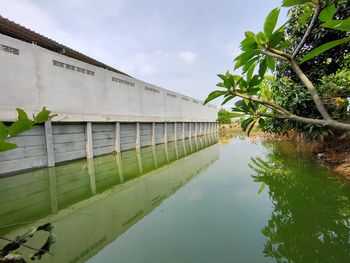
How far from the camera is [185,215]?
3062 millimetres

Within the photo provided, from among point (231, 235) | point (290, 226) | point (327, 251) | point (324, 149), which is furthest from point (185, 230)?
point (324, 149)

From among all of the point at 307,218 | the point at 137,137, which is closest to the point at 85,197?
the point at 307,218

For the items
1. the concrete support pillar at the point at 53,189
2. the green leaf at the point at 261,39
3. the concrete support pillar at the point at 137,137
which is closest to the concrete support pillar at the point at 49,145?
the concrete support pillar at the point at 53,189

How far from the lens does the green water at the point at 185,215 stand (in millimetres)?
2166

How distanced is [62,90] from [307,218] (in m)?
6.42

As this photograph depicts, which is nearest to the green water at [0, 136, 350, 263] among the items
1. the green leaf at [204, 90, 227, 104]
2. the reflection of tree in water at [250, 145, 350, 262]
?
the reflection of tree in water at [250, 145, 350, 262]

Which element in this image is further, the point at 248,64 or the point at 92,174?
the point at 92,174

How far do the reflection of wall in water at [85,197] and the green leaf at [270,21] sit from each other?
225 centimetres

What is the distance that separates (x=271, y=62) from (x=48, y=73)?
6491 millimetres

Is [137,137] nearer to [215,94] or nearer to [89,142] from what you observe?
[89,142]

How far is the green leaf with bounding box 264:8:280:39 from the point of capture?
0.87 m

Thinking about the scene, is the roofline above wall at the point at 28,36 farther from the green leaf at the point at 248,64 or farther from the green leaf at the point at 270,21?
the green leaf at the point at 270,21

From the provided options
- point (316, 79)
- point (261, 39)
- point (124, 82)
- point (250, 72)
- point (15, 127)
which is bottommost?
point (15, 127)

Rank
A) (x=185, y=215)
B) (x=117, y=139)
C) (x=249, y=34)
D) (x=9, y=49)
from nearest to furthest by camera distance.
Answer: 1. (x=249, y=34)
2. (x=185, y=215)
3. (x=9, y=49)
4. (x=117, y=139)
